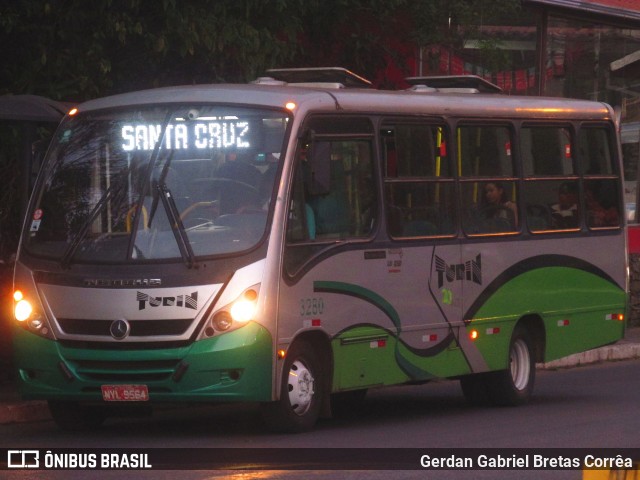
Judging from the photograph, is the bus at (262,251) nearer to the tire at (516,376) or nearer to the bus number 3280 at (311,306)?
the bus number 3280 at (311,306)

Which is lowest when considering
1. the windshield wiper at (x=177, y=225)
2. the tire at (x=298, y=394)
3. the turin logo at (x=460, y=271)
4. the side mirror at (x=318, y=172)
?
the tire at (x=298, y=394)

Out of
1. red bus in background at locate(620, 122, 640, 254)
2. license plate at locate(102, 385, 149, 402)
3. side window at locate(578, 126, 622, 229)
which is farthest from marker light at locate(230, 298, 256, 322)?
red bus in background at locate(620, 122, 640, 254)

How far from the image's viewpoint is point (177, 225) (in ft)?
40.0

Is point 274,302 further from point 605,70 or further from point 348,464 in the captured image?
point 605,70

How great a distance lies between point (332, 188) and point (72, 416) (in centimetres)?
278

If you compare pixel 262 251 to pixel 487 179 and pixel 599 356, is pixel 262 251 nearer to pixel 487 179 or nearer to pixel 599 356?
pixel 487 179

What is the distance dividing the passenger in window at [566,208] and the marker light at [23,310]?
583 centimetres

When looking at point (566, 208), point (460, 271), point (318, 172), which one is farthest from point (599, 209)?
point (318, 172)

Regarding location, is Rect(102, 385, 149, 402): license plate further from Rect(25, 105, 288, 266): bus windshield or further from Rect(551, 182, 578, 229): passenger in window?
Rect(551, 182, 578, 229): passenger in window

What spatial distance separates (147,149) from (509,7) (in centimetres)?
932

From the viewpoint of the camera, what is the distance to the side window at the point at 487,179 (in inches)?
583

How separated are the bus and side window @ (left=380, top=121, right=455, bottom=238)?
2 cm

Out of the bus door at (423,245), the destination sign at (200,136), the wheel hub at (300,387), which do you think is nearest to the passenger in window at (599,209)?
the bus door at (423,245)

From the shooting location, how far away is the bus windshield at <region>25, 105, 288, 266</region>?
12195 mm
